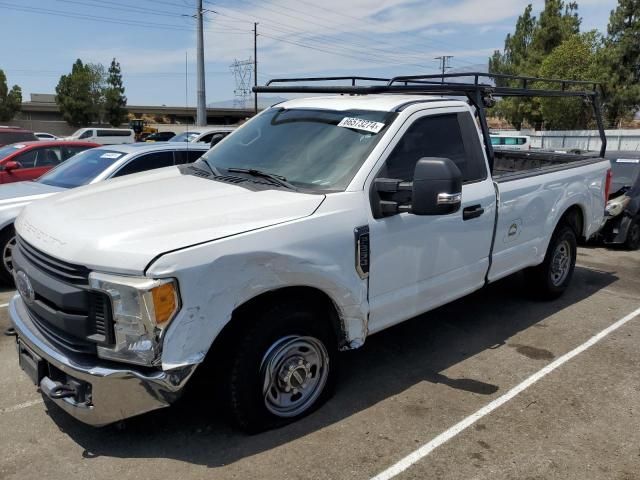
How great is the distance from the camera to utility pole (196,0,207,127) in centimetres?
2917

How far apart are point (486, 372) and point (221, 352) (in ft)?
7.21

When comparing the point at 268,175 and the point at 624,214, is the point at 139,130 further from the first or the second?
the point at 268,175

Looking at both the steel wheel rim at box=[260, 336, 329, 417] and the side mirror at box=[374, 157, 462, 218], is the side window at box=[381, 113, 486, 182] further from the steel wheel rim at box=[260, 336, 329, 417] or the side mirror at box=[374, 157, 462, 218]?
the steel wheel rim at box=[260, 336, 329, 417]

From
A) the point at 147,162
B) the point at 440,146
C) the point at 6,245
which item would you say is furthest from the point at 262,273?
the point at 147,162

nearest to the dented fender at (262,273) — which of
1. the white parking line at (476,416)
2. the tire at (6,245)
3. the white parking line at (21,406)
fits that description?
the white parking line at (476,416)

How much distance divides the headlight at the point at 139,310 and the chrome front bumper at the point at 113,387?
9 cm

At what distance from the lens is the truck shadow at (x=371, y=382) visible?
3215mm

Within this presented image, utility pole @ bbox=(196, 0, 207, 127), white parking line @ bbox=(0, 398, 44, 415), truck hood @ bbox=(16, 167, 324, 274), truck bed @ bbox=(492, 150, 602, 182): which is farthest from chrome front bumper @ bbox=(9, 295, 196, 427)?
utility pole @ bbox=(196, 0, 207, 127)

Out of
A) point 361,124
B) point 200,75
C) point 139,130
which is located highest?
point 200,75

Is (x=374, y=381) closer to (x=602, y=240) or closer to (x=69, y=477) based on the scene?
(x=69, y=477)

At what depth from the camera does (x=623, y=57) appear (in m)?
30.9

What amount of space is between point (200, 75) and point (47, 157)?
75.9ft

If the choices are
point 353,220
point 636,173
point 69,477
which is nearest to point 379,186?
point 353,220

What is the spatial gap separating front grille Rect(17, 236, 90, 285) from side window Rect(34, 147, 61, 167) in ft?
23.4
